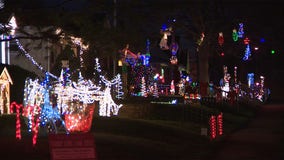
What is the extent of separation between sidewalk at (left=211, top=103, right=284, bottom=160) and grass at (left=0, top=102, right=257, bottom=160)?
23.5 inches

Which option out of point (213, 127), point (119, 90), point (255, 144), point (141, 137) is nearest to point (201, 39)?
point (119, 90)

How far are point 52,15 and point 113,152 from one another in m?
7.05

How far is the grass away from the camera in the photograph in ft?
56.4

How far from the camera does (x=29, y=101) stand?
22969mm

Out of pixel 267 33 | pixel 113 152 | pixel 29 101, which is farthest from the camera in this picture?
pixel 267 33

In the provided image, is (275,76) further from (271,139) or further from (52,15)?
(52,15)

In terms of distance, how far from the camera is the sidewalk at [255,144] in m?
19.2

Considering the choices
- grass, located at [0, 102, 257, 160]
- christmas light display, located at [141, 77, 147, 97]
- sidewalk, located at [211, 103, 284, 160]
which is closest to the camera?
grass, located at [0, 102, 257, 160]

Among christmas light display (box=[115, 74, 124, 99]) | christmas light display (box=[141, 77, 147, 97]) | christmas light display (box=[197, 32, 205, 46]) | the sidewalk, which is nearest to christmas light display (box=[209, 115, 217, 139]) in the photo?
the sidewalk

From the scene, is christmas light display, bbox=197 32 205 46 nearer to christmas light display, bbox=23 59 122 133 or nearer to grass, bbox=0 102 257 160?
grass, bbox=0 102 257 160

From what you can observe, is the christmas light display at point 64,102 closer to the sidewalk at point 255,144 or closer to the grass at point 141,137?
the grass at point 141,137

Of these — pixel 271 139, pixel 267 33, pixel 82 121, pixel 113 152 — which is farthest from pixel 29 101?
pixel 267 33

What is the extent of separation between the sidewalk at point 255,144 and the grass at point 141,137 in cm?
60

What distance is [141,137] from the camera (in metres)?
22.3
